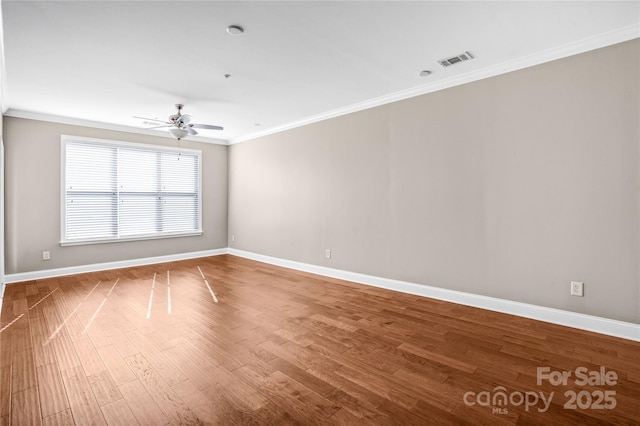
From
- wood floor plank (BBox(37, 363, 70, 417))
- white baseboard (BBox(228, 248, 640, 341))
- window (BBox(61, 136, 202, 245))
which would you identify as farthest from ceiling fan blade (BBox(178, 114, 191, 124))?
wood floor plank (BBox(37, 363, 70, 417))

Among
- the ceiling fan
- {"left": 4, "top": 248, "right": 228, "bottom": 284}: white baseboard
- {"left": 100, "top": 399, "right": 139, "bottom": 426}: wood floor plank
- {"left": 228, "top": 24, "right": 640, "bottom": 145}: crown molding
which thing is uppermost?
{"left": 228, "top": 24, "right": 640, "bottom": 145}: crown molding

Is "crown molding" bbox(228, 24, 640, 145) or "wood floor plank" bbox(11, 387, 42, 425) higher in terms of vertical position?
"crown molding" bbox(228, 24, 640, 145)

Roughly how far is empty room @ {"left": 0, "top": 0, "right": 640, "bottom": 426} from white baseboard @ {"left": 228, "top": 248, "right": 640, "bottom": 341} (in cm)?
2

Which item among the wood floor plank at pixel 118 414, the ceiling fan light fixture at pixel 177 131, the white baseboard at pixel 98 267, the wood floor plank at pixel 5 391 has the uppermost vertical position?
the ceiling fan light fixture at pixel 177 131

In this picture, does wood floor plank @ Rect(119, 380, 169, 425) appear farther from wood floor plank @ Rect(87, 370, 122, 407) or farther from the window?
the window

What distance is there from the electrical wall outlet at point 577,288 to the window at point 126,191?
633 centimetres

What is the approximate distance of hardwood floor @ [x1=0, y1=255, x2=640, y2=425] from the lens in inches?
70.5

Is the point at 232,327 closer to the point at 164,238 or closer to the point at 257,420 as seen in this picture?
the point at 257,420

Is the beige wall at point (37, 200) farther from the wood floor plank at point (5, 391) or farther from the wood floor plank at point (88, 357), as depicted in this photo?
the wood floor plank at point (5, 391)

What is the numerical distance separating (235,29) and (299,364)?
8.82 ft

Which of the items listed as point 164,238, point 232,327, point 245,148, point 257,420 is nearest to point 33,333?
point 232,327

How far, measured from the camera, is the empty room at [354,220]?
2037 mm

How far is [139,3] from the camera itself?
2215 mm

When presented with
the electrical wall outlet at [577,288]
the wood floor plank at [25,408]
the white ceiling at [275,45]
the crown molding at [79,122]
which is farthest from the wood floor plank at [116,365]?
the crown molding at [79,122]
